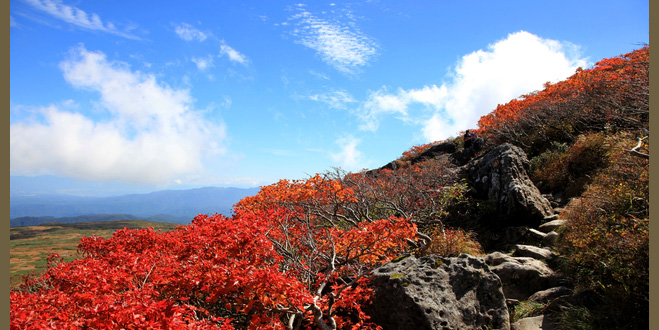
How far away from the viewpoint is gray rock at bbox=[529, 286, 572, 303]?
286 inches

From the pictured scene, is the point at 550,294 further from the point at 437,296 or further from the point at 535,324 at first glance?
the point at 437,296

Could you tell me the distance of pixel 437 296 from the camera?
5988 mm

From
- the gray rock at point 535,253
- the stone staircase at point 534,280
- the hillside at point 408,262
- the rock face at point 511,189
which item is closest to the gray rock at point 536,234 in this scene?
the hillside at point 408,262

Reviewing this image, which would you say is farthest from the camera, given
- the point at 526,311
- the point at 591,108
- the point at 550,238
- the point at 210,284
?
the point at 591,108

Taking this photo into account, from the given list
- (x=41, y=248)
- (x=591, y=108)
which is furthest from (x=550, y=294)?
(x=41, y=248)

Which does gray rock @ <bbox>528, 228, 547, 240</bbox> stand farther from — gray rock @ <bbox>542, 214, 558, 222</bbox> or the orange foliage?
the orange foliage

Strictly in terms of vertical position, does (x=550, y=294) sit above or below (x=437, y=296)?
below

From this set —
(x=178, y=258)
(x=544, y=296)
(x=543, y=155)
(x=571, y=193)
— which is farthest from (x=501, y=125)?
(x=178, y=258)

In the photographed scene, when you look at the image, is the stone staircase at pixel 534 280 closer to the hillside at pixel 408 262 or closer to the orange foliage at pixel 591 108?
the hillside at pixel 408 262

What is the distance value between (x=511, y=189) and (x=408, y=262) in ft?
24.1

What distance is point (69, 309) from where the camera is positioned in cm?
514

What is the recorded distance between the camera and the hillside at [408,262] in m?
5.31

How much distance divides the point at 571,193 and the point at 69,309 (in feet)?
51.5

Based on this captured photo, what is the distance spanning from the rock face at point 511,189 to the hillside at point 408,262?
5cm
